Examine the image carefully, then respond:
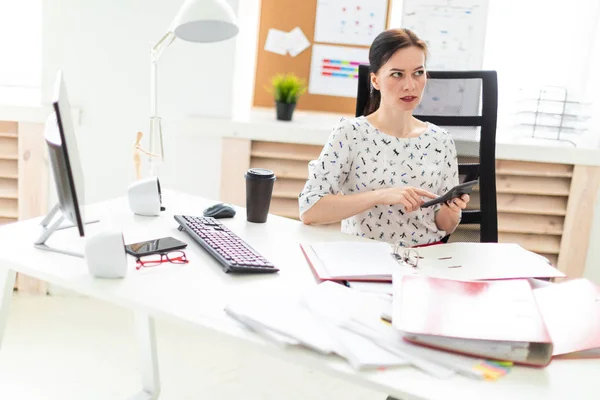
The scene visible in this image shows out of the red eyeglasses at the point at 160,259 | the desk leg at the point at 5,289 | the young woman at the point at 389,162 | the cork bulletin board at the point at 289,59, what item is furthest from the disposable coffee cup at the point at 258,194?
the cork bulletin board at the point at 289,59

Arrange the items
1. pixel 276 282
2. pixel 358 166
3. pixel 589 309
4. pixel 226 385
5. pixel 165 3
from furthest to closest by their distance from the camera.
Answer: pixel 165 3 < pixel 226 385 < pixel 358 166 < pixel 276 282 < pixel 589 309

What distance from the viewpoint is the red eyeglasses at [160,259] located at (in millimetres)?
1301

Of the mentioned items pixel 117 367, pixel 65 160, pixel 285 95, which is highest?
pixel 285 95

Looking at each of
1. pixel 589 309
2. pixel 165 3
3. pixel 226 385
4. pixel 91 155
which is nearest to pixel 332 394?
pixel 226 385

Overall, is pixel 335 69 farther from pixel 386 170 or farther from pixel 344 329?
pixel 344 329

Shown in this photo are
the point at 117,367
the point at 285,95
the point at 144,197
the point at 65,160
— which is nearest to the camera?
the point at 65,160

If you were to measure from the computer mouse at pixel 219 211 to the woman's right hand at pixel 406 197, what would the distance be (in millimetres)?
410

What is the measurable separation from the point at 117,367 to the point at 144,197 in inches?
33.6

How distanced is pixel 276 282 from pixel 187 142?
1.47 m

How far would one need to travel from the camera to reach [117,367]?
2207 millimetres

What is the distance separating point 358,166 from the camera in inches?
72.4

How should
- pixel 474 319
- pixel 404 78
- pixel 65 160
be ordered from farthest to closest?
pixel 404 78, pixel 65 160, pixel 474 319

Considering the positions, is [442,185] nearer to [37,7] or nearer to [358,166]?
[358,166]

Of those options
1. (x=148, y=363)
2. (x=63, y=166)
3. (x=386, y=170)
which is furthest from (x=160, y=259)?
(x=386, y=170)
